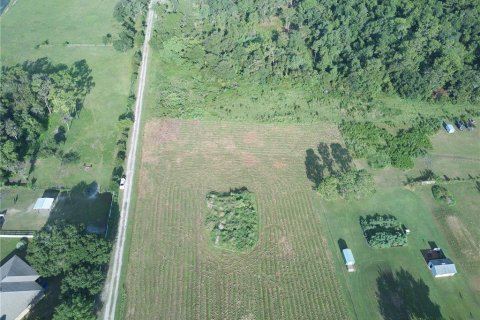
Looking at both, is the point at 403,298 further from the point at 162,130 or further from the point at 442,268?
the point at 162,130

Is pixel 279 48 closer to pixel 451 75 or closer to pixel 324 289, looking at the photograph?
pixel 451 75

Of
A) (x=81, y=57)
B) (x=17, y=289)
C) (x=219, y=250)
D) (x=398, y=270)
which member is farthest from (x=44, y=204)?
(x=398, y=270)

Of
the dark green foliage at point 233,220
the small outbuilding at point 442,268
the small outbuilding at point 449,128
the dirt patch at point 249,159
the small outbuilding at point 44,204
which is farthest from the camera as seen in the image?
the small outbuilding at point 449,128

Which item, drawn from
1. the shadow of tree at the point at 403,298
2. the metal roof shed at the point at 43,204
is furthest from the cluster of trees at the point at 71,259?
the shadow of tree at the point at 403,298

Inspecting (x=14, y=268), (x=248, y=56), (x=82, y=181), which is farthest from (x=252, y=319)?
(x=248, y=56)

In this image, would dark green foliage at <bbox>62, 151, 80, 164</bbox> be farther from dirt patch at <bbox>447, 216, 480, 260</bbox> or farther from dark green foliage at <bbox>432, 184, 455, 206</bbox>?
dirt patch at <bbox>447, 216, 480, 260</bbox>

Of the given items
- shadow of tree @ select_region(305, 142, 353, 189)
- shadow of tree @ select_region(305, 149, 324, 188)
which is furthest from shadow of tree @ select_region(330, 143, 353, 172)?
shadow of tree @ select_region(305, 149, 324, 188)

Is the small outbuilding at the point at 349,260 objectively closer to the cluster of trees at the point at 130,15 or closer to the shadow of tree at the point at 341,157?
the shadow of tree at the point at 341,157
